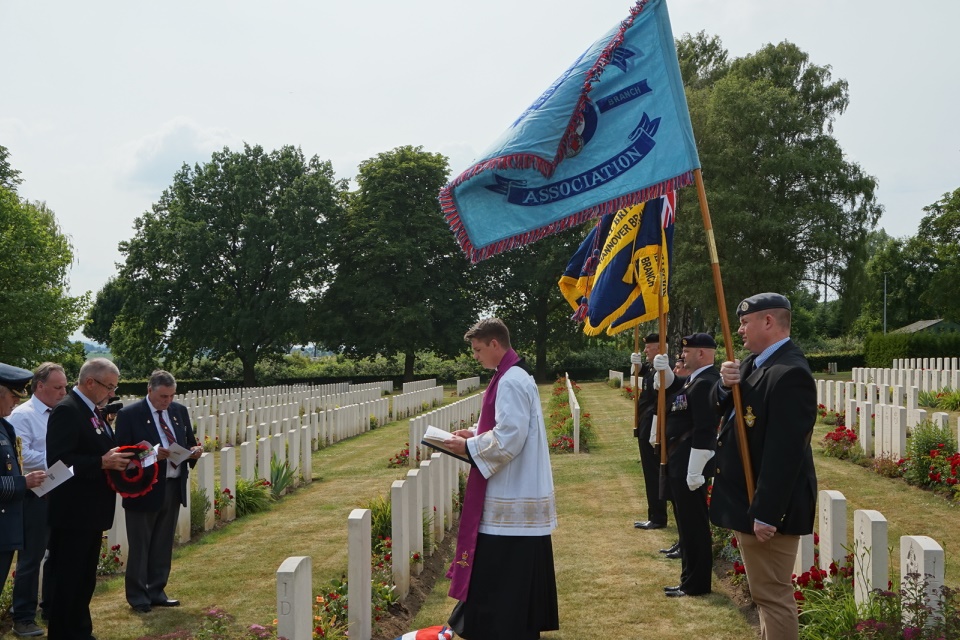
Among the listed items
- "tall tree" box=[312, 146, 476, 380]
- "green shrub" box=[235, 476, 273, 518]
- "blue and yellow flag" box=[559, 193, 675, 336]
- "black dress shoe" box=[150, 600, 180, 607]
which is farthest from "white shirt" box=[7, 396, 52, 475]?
"tall tree" box=[312, 146, 476, 380]

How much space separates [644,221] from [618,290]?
848 mm

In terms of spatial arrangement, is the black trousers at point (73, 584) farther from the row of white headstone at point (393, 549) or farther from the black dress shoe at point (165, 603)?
the row of white headstone at point (393, 549)

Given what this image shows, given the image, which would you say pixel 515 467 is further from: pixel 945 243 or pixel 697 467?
pixel 945 243

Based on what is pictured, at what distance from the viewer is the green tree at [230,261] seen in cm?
4391

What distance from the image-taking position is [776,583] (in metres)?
4.25

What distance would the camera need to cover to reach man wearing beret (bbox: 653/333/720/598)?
6359mm

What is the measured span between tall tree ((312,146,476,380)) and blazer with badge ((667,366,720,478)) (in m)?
36.4

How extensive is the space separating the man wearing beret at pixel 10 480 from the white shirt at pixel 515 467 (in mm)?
2833

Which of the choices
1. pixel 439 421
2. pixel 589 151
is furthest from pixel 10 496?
pixel 439 421

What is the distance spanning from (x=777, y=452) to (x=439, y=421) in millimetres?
12079

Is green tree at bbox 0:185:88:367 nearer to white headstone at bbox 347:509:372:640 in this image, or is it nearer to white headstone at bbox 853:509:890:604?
white headstone at bbox 347:509:372:640

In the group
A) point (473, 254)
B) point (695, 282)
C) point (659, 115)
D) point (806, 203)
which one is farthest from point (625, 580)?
point (806, 203)

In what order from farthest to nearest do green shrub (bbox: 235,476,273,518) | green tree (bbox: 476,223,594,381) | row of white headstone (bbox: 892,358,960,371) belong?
1. green tree (bbox: 476,223,594,381)
2. row of white headstone (bbox: 892,358,960,371)
3. green shrub (bbox: 235,476,273,518)

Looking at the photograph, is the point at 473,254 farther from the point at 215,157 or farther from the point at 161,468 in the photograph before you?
the point at 215,157
